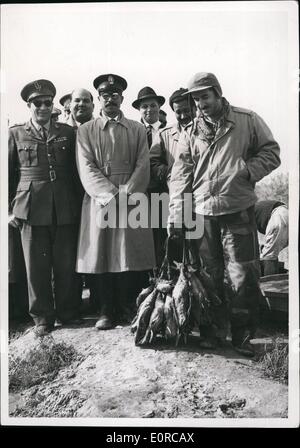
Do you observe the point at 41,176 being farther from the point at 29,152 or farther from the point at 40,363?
the point at 40,363

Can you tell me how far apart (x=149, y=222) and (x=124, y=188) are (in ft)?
1.11

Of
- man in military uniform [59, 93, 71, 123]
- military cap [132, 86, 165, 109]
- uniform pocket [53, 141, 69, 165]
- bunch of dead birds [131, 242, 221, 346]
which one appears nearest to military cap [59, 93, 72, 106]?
man in military uniform [59, 93, 71, 123]

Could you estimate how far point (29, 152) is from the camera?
176 inches

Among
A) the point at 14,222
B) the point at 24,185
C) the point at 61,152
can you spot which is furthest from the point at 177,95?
the point at 14,222

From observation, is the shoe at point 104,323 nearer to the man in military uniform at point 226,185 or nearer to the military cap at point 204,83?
the man in military uniform at point 226,185

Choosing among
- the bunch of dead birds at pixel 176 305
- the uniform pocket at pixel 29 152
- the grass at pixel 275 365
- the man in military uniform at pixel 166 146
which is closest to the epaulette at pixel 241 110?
the man in military uniform at pixel 166 146

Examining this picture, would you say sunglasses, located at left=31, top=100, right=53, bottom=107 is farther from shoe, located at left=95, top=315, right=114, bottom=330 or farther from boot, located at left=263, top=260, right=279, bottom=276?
boot, located at left=263, top=260, right=279, bottom=276

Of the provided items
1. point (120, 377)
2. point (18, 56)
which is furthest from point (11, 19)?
point (120, 377)

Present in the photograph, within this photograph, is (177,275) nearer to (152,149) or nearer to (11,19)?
(152,149)

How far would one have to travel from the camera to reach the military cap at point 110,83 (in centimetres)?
440

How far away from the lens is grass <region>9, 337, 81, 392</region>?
443 centimetres

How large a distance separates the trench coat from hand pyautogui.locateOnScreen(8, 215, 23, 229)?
553 mm
